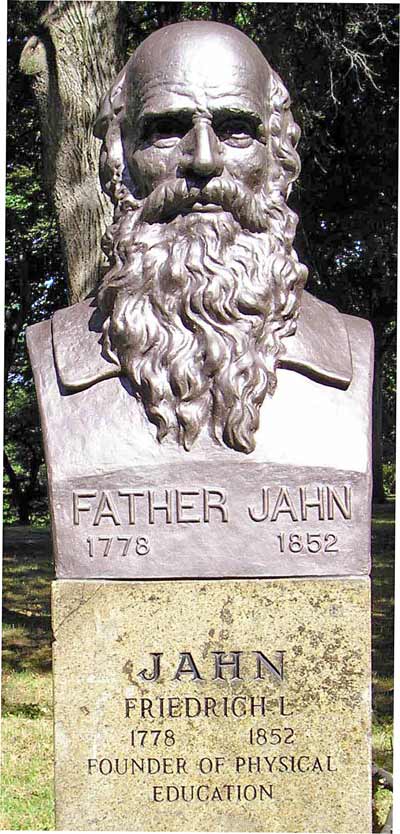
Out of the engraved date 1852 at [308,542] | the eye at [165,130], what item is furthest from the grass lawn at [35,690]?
the eye at [165,130]

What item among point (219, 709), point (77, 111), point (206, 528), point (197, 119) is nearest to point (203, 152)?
point (197, 119)

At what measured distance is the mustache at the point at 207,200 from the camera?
3.21m

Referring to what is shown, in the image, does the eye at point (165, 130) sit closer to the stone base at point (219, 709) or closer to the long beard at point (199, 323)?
the long beard at point (199, 323)

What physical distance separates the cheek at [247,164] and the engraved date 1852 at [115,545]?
120cm

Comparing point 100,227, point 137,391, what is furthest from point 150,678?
→ point 100,227

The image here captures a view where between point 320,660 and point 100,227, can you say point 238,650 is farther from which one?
point 100,227

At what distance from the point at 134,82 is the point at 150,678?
1.95 meters

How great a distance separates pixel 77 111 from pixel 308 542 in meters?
4.19

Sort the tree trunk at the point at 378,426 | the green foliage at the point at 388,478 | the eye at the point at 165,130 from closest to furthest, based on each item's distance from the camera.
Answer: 1. the eye at the point at 165,130
2. the tree trunk at the point at 378,426
3. the green foliage at the point at 388,478

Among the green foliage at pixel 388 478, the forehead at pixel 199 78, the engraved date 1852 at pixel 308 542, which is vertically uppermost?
the forehead at pixel 199 78

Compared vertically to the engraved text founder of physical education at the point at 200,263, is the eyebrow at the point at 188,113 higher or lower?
higher

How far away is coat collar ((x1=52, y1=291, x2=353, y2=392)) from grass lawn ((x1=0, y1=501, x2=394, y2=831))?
2357mm

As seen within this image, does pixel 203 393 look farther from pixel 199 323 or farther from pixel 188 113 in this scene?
pixel 188 113

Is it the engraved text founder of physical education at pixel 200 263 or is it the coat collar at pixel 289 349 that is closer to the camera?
the engraved text founder of physical education at pixel 200 263
